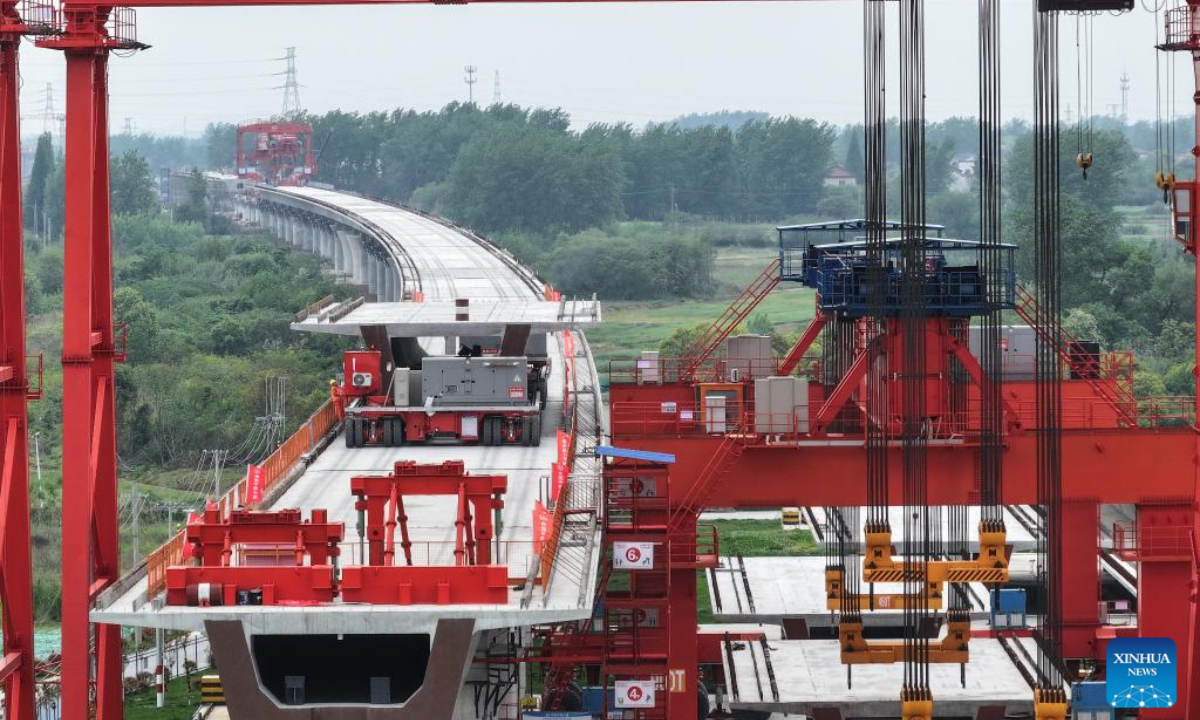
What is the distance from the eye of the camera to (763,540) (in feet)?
221

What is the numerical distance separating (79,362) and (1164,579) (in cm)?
1994

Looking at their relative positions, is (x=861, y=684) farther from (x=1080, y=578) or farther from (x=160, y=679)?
(x=160, y=679)

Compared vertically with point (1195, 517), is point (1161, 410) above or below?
above

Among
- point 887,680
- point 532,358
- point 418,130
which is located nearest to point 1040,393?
point 887,680

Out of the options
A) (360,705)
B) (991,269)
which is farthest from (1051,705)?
(991,269)

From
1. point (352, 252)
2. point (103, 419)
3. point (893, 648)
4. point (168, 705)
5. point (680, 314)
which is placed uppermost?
point (352, 252)

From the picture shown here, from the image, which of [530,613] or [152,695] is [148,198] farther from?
[530,613]

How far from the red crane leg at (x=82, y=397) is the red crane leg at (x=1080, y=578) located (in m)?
19.8

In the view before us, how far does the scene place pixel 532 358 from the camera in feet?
174

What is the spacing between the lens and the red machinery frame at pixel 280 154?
623 ft

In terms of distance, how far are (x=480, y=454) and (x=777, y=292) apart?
3545 inches

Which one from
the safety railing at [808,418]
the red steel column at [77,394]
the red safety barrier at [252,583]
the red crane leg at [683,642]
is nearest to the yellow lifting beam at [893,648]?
the red crane leg at [683,642]

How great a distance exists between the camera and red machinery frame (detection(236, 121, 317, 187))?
18975 cm

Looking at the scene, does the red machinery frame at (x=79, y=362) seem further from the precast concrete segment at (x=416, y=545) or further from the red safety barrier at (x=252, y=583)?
the red safety barrier at (x=252, y=583)
